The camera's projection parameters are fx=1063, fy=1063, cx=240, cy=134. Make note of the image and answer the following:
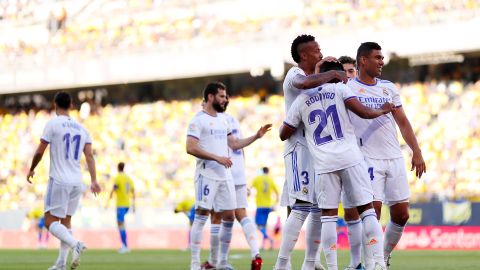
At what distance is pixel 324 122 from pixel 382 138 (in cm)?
151

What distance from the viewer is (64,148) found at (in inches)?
556

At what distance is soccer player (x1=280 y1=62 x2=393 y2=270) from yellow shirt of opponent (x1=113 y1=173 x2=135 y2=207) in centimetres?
1804

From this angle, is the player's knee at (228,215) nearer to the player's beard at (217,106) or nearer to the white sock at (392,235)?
the player's beard at (217,106)

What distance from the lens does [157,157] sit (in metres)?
39.5

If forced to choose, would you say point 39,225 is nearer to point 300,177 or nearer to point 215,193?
point 215,193

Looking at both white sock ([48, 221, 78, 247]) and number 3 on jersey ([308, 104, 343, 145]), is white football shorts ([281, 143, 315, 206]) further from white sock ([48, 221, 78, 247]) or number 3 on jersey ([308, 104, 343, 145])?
white sock ([48, 221, 78, 247])

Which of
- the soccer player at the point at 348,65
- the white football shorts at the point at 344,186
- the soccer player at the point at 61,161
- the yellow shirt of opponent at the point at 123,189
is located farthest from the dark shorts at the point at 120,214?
the white football shorts at the point at 344,186

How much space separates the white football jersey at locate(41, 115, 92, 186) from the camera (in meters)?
14.0

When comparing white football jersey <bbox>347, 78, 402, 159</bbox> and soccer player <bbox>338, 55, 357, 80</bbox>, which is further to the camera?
soccer player <bbox>338, 55, 357, 80</bbox>

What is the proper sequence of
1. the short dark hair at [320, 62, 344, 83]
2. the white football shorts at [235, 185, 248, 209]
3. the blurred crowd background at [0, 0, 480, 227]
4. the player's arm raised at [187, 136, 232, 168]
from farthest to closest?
the blurred crowd background at [0, 0, 480, 227] < the white football shorts at [235, 185, 248, 209] < the player's arm raised at [187, 136, 232, 168] < the short dark hair at [320, 62, 344, 83]

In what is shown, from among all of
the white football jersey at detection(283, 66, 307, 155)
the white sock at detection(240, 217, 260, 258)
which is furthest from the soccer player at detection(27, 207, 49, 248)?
the white football jersey at detection(283, 66, 307, 155)

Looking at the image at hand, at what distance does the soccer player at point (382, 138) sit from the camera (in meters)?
11.0

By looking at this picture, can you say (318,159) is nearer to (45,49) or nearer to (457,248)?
(457,248)

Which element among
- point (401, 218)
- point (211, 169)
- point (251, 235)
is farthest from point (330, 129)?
point (251, 235)
